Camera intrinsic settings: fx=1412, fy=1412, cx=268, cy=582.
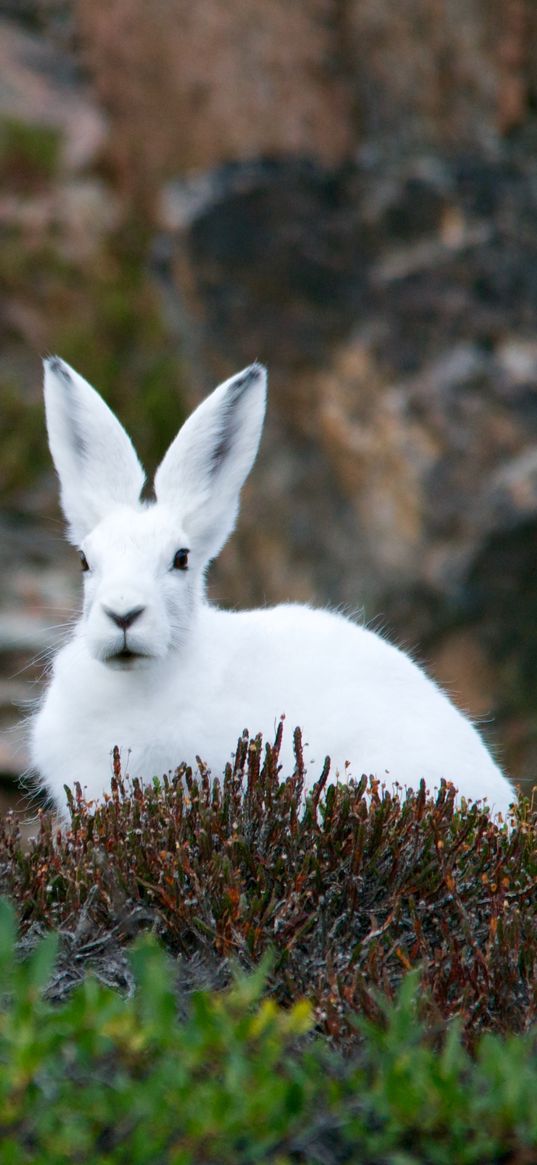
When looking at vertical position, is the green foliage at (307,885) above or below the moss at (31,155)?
below

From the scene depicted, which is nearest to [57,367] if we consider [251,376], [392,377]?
[251,376]

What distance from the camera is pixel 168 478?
16.6 feet

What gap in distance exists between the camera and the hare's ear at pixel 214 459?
503 centimetres

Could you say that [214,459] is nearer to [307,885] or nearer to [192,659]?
[192,659]

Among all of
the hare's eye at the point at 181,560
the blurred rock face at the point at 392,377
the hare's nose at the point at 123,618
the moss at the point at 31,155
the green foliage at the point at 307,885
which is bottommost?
the green foliage at the point at 307,885

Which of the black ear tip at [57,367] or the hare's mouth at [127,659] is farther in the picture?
the black ear tip at [57,367]

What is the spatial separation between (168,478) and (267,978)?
2.03 m

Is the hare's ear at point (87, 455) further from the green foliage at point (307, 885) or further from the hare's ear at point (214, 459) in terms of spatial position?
the green foliage at point (307, 885)

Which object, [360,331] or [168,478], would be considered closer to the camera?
[168,478]

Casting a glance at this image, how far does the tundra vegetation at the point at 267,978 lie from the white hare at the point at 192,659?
28cm

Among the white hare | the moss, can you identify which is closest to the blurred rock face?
the moss

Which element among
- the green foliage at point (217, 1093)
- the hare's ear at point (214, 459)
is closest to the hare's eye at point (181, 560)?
the hare's ear at point (214, 459)

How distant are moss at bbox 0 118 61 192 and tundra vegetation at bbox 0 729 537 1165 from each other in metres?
12.5

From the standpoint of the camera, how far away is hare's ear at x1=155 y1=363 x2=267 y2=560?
5.03 metres
